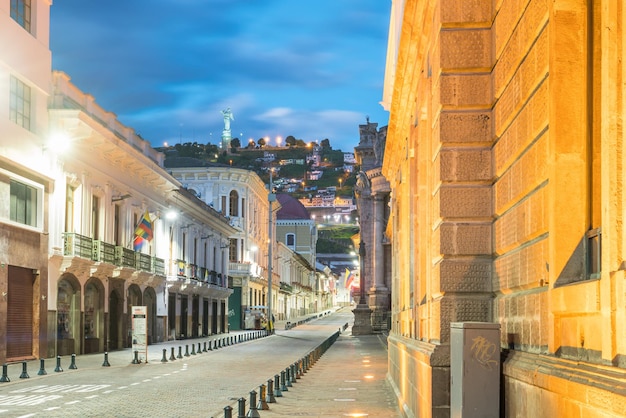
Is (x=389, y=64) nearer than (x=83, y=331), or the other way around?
(x=389, y=64)

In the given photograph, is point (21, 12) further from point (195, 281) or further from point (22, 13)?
point (195, 281)

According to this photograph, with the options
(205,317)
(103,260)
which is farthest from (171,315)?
(103,260)

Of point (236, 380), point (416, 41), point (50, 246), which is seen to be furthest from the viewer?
point (50, 246)

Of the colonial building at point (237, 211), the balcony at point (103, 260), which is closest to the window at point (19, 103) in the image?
the balcony at point (103, 260)

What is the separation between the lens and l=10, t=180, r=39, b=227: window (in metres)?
31.2

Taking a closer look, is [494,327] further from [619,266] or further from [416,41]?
[416,41]

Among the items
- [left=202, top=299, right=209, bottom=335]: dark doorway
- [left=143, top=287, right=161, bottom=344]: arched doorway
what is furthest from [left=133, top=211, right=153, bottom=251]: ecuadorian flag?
[left=202, top=299, right=209, bottom=335]: dark doorway

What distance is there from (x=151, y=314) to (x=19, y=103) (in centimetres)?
2032

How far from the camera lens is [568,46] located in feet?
20.9

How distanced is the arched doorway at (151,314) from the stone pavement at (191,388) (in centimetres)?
1314

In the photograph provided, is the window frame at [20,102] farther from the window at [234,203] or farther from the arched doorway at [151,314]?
the window at [234,203]

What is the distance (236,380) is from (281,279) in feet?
290

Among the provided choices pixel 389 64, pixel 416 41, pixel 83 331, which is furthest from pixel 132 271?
pixel 416 41

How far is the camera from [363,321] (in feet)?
193
